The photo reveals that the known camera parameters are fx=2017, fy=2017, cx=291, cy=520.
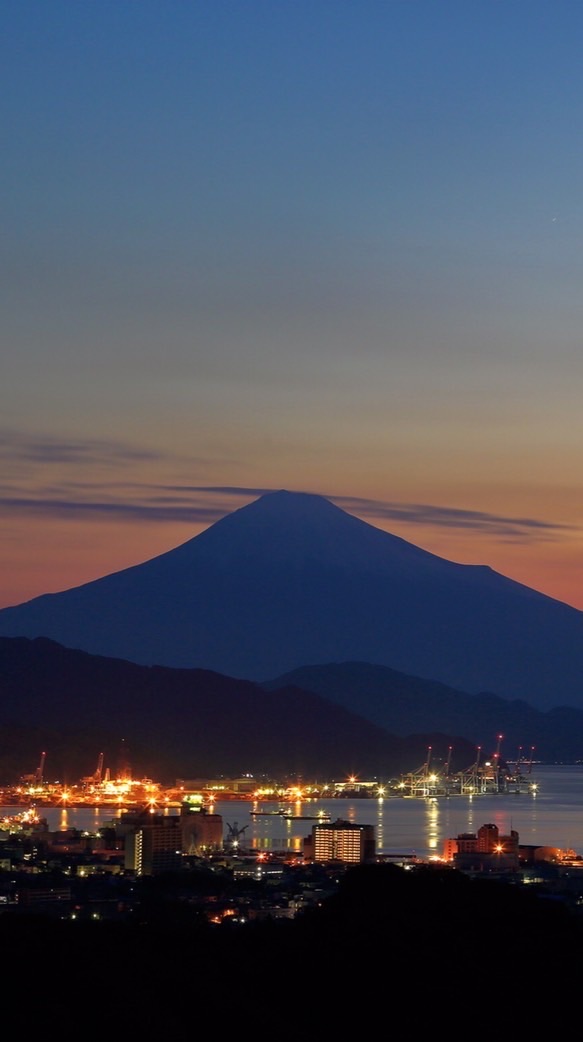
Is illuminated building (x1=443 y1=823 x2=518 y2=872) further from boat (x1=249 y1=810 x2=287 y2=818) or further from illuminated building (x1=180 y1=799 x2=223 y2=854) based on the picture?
boat (x1=249 y1=810 x2=287 y2=818)

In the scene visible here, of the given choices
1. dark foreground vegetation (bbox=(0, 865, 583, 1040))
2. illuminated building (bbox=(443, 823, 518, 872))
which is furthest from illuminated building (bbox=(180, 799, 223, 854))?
dark foreground vegetation (bbox=(0, 865, 583, 1040))

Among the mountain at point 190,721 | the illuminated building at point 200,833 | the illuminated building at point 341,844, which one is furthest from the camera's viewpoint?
the mountain at point 190,721

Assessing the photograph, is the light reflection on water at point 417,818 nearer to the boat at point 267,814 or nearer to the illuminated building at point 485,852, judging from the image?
the boat at point 267,814

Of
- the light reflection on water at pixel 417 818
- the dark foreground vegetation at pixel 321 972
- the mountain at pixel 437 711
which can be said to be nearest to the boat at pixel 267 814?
the light reflection on water at pixel 417 818

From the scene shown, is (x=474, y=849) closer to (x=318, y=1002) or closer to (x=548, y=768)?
(x=318, y=1002)

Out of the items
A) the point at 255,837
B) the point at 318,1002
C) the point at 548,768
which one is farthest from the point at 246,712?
the point at 318,1002

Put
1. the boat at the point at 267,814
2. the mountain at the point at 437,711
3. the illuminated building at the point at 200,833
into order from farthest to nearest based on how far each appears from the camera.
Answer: the mountain at the point at 437,711 → the boat at the point at 267,814 → the illuminated building at the point at 200,833
